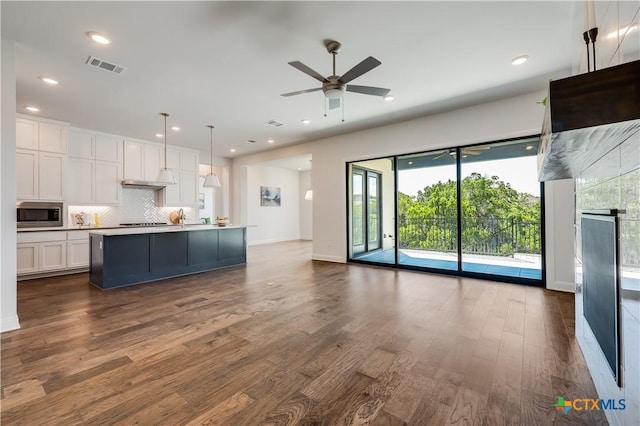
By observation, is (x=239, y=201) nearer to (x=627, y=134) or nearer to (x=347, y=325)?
(x=347, y=325)

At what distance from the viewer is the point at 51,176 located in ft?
16.9

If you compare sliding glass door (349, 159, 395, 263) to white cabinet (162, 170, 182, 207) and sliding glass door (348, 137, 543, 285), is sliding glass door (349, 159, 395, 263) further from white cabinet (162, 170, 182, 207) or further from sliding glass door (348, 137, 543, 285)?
white cabinet (162, 170, 182, 207)

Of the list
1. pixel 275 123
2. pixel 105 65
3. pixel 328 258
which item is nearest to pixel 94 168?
pixel 105 65

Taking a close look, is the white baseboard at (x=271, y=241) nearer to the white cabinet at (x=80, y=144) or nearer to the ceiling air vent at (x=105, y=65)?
the white cabinet at (x=80, y=144)

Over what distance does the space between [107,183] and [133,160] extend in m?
0.77

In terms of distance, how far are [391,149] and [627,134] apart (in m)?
4.77

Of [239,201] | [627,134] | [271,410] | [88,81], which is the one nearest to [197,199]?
[239,201]

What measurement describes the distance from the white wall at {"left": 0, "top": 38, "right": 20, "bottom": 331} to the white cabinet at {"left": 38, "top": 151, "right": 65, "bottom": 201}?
9.68 feet

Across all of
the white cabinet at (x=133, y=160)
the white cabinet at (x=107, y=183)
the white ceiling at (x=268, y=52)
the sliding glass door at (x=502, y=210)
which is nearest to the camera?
the white ceiling at (x=268, y=52)

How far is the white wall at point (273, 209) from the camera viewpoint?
9.75m

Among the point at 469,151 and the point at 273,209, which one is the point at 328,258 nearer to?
the point at 469,151

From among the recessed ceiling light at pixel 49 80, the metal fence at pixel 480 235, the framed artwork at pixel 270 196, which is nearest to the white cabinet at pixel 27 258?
the recessed ceiling light at pixel 49 80

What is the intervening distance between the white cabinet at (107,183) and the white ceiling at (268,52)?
1315 mm

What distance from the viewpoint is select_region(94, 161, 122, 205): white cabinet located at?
19.6 ft
